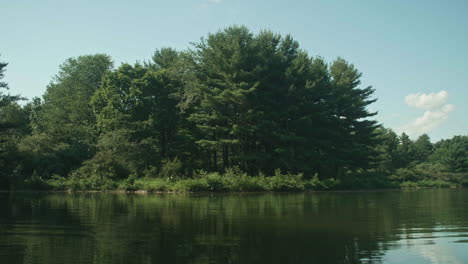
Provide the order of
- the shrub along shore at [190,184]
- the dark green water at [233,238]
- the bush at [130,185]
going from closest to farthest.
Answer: the dark green water at [233,238], the shrub along shore at [190,184], the bush at [130,185]

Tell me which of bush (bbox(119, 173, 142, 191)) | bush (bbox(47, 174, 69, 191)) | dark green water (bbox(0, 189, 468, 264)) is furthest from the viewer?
bush (bbox(47, 174, 69, 191))

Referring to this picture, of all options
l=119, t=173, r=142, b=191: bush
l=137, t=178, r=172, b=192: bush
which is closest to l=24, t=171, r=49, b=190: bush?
l=119, t=173, r=142, b=191: bush

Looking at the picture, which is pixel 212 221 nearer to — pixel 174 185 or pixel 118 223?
pixel 118 223

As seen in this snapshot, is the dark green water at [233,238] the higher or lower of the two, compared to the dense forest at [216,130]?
lower

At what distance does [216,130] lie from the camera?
43594 mm

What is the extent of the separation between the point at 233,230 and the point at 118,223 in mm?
4715

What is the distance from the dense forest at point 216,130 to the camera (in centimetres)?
4000

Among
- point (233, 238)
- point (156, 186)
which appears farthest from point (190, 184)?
point (233, 238)

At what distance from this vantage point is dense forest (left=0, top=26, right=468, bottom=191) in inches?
1575

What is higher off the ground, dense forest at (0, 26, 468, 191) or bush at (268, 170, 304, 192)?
dense forest at (0, 26, 468, 191)

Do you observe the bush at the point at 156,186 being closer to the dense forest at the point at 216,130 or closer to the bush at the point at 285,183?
the dense forest at the point at 216,130

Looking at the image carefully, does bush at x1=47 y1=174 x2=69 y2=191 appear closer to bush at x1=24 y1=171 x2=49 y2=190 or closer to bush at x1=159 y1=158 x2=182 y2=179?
bush at x1=24 y1=171 x2=49 y2=190

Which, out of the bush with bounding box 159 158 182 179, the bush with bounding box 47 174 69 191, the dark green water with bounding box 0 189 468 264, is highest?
the bush with bounding box 159 158 182 179

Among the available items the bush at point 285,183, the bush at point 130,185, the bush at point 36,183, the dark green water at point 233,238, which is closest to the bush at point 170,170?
the bush at point 130,185
